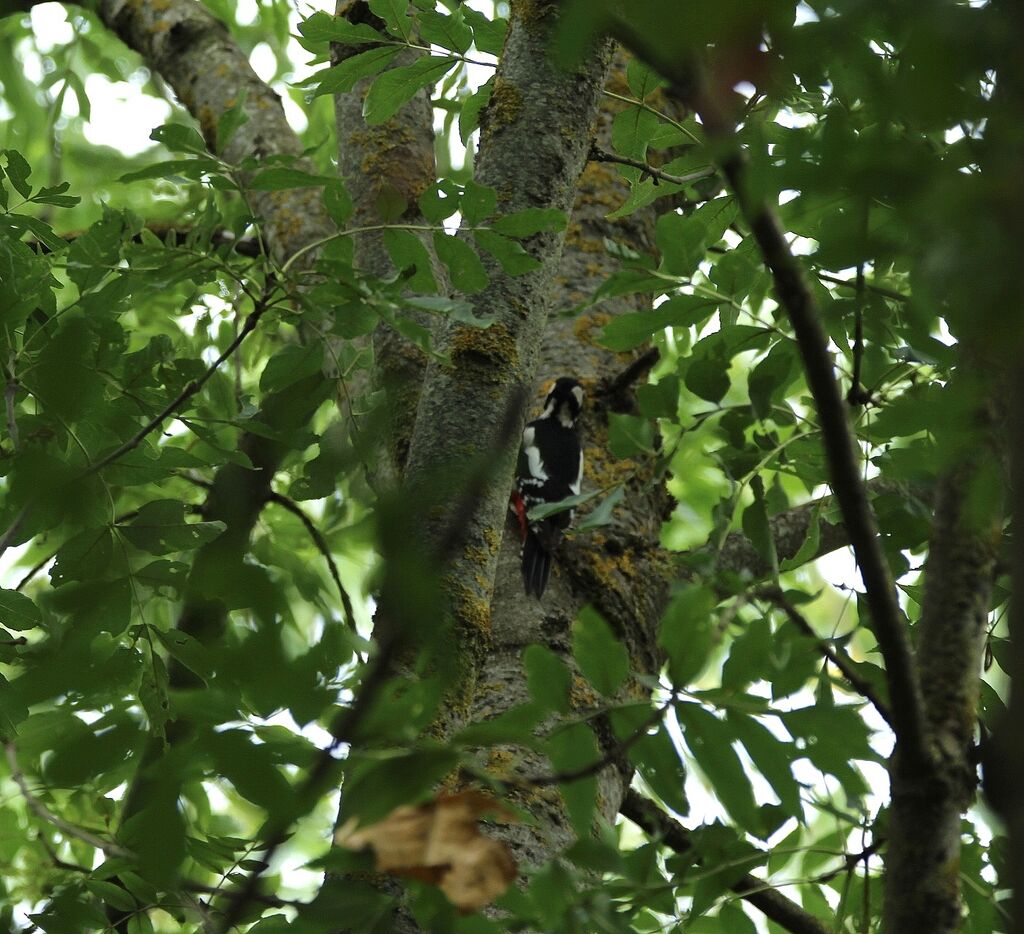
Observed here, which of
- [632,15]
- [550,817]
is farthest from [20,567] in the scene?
[632,15]

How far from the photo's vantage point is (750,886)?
6.29ft

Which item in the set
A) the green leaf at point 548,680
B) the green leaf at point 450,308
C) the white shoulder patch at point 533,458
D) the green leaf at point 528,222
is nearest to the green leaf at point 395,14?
the green leaf at point 528,222

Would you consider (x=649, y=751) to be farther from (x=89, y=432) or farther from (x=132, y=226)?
(x=132, y=226)

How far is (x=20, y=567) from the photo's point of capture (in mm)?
3328

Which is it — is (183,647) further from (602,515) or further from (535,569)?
(535,569)

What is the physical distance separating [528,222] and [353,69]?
751mm

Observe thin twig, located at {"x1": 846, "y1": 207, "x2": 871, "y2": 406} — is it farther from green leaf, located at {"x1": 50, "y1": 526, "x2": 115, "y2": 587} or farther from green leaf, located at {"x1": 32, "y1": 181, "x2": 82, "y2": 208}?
green leaf, located at {"x1": 32, "y1": 181, "x2": 82, "y2": 208}

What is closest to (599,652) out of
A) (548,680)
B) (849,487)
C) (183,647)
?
(548,680)

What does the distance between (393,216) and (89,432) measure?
0.60 metres

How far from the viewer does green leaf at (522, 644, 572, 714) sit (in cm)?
110

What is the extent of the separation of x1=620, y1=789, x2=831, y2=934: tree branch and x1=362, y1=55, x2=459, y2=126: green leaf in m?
1.44

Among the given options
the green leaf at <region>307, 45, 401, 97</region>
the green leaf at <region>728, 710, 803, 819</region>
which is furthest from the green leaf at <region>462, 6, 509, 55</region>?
the green leaf at <region>728, 710, 803, 819</region>

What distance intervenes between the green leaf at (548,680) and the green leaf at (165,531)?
68cm

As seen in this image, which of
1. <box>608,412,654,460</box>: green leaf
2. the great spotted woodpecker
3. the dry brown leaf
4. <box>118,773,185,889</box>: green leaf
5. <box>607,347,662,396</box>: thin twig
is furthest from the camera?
<box>607,347,662,396</box>: thin twig
